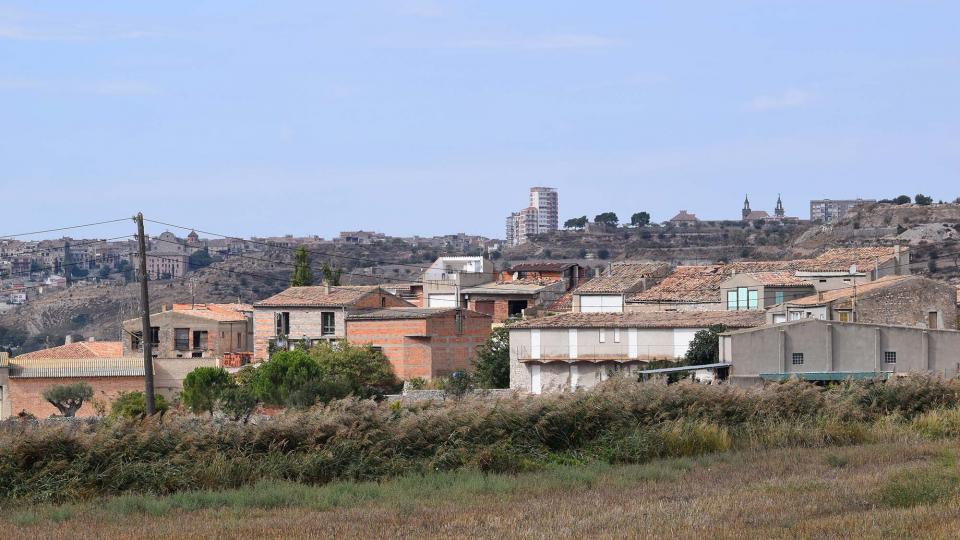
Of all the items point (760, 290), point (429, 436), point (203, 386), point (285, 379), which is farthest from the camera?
point (760, 290)

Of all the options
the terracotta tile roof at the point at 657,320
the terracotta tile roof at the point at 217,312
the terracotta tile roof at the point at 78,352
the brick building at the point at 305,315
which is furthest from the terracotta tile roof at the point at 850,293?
the terracotta tile roof at the point at 78,352

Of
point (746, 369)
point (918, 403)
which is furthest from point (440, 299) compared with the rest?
point (918, 403)

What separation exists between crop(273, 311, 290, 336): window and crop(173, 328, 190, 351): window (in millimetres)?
7153

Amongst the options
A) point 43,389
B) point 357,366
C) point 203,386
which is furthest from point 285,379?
point 43,389

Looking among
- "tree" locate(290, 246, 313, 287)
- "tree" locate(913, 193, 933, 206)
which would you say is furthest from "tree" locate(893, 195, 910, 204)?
"tree" locate(290, 246, 313, 287)

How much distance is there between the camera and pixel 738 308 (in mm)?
56062

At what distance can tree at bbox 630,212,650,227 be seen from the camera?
595ft

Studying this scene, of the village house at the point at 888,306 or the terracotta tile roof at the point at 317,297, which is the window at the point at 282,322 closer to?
the terracotta tile roof at the point at 317,297

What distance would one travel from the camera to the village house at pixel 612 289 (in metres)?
62.2

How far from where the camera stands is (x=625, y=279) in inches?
2542

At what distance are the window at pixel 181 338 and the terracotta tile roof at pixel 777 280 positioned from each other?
29244mm

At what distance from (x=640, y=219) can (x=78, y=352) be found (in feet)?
395

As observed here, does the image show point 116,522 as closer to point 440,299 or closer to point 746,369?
point 746,369

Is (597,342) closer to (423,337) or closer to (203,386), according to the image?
(423,337)
